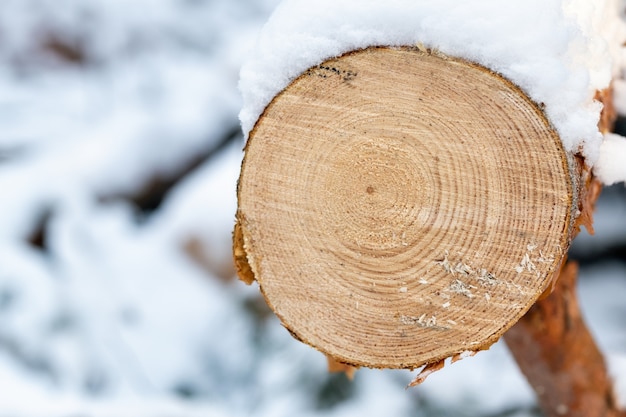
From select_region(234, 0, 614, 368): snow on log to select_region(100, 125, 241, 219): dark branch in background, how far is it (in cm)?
161

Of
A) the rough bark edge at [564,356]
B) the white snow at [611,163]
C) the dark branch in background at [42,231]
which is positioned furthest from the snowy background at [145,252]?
the white snow at [611,163]

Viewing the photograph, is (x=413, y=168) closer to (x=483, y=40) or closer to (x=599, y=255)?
(x=483, y=40)

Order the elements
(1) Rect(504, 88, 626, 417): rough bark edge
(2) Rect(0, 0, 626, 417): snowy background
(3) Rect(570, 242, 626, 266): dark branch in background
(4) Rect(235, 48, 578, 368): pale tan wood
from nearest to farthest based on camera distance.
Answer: (4) Rect(235, 48, 578, 368): pale tan wood < (1) Rect(504, 88, 626, 417): rough bark edge < (2) Rect(0, 0, 626, 417): snowy background < (3) Rect(570, 242, 626, 266): dark branch in background

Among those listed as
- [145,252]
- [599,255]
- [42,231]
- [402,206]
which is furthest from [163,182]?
[402,206]

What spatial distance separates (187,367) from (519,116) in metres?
1.68

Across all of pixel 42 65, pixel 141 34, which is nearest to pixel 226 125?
pixel 141 34

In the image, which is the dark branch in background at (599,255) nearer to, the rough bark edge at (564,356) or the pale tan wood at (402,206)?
the rough bark edge at (564,356)

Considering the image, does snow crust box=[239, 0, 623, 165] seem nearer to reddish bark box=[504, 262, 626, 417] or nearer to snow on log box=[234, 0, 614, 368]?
snow on log box=[234, 0, 614, 368]

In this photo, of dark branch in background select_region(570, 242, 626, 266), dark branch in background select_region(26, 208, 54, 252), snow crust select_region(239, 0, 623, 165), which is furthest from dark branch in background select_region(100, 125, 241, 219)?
snow crust select_region(239, 0, 623, 165)

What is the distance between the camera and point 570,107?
0.80 m

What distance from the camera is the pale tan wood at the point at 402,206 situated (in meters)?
0.79

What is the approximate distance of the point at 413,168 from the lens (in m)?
0.81

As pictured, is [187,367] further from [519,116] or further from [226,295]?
[519,116]

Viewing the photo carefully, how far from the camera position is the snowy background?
192 cm
